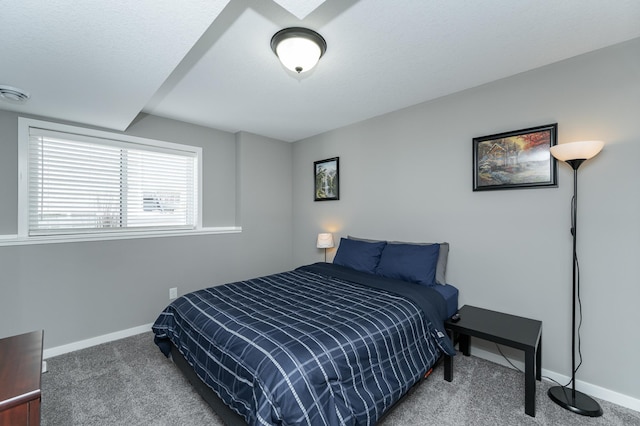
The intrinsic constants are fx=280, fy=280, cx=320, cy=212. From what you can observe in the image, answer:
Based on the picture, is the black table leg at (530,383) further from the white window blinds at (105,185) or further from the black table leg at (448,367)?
the white window blinds at (105,185)

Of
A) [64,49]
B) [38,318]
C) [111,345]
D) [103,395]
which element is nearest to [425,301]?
[103,395]

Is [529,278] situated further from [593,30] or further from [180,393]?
[180,393]

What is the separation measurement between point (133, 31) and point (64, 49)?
51 cm

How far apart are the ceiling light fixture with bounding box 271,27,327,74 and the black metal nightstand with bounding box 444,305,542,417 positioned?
2223 millimetres

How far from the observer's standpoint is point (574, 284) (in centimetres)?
193

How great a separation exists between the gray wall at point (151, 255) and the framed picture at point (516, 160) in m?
2.80

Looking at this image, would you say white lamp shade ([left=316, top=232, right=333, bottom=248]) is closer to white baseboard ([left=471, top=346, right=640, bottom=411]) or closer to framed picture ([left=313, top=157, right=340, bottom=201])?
framed picture ([left=313, top=157, right=340, bottom=201])

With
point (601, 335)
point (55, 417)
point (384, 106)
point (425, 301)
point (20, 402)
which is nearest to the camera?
point (20, 402)

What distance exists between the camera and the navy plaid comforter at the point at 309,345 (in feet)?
4.43

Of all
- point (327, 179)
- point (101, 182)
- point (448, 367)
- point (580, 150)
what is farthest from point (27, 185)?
point (580, 150)

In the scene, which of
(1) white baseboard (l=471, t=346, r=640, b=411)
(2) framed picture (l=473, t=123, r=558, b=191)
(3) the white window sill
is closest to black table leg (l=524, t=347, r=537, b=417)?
(1) white baseboard (l=471, t=346, r=640, b=411)

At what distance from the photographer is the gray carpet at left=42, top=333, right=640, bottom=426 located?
5.86ft

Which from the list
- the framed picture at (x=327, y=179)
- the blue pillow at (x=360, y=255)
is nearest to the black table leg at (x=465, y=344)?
the blue pillow at (x=360, y=255)

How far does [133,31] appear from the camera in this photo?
4.79 ft
